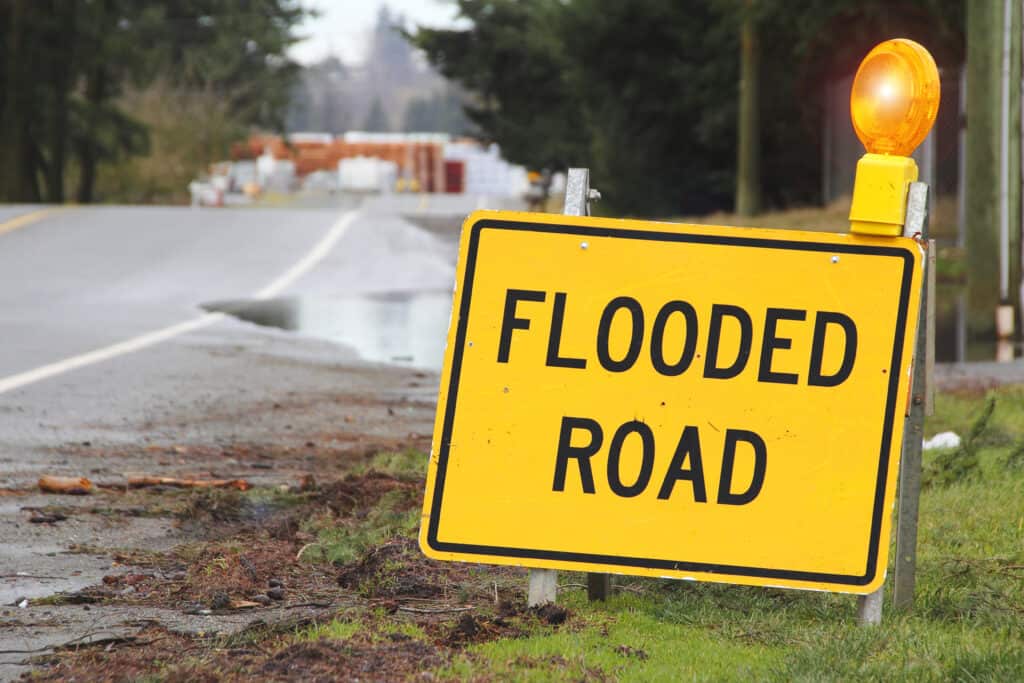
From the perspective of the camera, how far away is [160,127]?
54.4m

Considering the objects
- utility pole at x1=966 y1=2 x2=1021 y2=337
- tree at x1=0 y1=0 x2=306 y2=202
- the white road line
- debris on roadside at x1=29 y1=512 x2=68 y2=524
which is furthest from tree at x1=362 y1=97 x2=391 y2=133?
debris on roadside at x1=29 y1=512 x2=68 y2=524

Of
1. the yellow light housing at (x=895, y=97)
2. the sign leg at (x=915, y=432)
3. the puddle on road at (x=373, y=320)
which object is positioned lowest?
the puddle on road at (x=373, y=320)

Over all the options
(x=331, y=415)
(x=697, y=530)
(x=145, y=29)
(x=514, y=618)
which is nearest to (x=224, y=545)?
(x=514, y=618)

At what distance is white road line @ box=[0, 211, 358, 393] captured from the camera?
1028 centimetres

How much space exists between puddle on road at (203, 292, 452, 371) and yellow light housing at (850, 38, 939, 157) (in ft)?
26.5

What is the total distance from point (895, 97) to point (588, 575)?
1567 mm

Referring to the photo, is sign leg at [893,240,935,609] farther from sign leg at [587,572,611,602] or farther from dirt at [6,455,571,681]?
dirt at [6,455,571,681]

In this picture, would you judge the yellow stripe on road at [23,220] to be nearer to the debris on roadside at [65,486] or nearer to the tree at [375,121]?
the debris on roadside at [65,486]

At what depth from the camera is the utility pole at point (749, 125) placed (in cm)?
3006

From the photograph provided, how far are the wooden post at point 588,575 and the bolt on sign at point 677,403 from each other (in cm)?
14

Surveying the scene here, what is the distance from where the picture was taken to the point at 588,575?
15.1 ft

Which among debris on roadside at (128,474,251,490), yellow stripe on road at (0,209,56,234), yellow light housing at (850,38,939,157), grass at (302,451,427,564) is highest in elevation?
yellow light housing at (850,38,939,157)

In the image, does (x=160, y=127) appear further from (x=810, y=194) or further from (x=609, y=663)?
(x=609, y=663)

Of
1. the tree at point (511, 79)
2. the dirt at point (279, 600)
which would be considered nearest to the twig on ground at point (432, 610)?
the dirt at point (279, 600)
